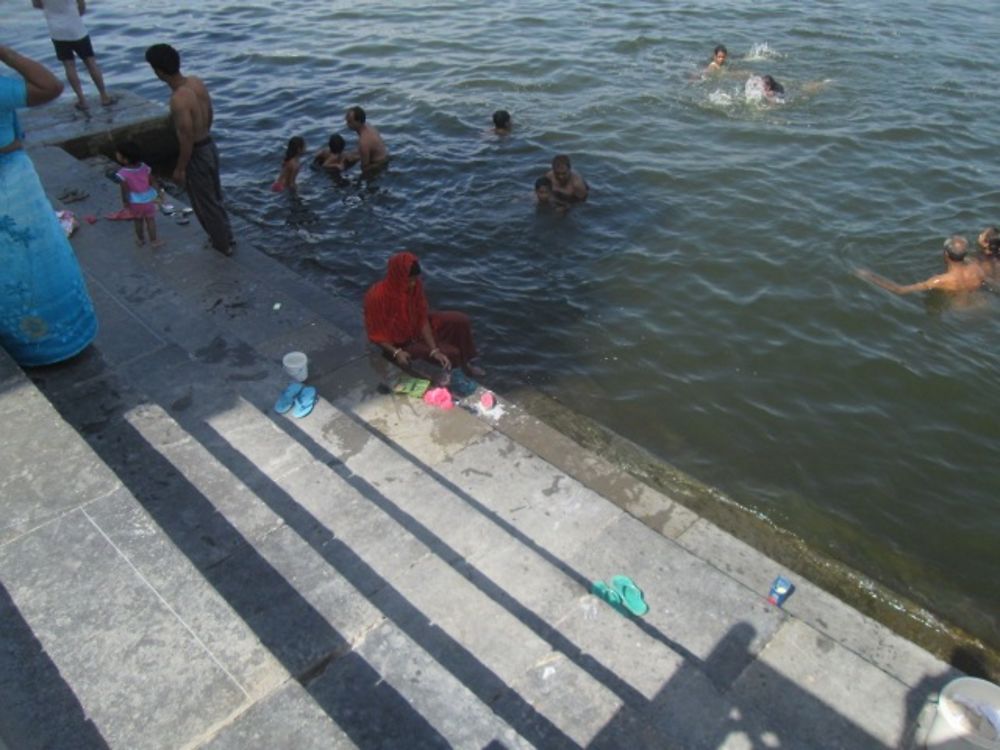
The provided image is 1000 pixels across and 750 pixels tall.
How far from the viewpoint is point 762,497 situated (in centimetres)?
597

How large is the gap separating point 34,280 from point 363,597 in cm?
307

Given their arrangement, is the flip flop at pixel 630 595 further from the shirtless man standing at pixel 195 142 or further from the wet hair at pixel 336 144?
the wet hair at pixel 336 144

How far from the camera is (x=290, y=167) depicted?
10.3 metres

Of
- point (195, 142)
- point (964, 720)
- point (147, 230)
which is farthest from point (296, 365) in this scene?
point (964, 720)

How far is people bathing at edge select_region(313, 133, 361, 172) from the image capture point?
35.1 feet

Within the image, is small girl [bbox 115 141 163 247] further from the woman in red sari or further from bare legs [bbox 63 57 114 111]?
bare legs [bbox 63 57 114 111]

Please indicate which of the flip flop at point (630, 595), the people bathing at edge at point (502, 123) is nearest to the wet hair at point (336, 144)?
the people bathing at edge at point (502, 123)

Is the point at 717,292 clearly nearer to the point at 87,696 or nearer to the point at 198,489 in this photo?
the point at 198,489

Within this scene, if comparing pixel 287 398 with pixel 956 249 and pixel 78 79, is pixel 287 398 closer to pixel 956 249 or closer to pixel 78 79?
pixel 956 249

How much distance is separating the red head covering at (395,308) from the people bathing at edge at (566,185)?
390 cm

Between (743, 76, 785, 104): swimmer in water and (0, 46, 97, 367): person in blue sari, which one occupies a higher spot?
(0, 46, 97, 367): person in blue sari

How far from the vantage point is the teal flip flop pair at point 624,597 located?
413cm

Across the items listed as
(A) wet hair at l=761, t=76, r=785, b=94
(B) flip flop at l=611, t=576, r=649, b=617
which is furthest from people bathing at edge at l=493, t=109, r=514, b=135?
(B) flip flop at l=611, t=576, r=649, b=617

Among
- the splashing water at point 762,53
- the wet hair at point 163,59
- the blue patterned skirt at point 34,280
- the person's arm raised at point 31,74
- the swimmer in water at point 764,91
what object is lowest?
the swimmer in water at point 764,91
